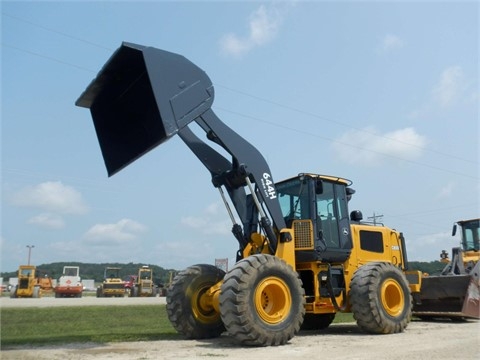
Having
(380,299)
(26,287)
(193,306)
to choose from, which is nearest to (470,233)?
(380,299)

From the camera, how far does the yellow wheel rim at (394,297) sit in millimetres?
10296

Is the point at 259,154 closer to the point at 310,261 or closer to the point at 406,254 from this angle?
the point at 310,261

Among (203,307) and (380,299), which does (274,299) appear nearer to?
(203,307)

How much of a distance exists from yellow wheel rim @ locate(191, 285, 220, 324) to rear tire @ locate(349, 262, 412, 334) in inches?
107

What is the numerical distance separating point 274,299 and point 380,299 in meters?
2.53

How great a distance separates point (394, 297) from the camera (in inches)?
413

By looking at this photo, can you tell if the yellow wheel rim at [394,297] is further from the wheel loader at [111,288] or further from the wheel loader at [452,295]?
the wheel loader at [111,288]

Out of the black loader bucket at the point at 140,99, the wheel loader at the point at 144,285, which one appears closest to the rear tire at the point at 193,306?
the black loader bucket at the point at 140,99

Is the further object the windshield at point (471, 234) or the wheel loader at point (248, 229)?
the windshield at point (471, 234)

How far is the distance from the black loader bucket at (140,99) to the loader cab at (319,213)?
2.88 meters

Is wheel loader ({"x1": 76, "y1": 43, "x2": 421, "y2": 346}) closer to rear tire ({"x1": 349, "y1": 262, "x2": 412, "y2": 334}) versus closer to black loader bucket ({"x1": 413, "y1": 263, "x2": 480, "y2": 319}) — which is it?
rear tire ({"x1": 349, "y1": 262, "x2": 412, "y2": 334})

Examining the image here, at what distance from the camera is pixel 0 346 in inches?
320

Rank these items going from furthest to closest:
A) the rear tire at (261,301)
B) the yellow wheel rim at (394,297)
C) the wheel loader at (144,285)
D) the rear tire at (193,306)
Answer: the wheel loader at (144,285), the yellow wheel rim at (394,297), the rear tire at (193,306), the rear tire at (261,301)

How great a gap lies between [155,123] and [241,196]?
224cm
